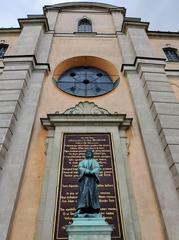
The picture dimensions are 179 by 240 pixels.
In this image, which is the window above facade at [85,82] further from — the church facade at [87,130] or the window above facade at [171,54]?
the window above facade at [171,54]

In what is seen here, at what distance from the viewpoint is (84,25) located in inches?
661

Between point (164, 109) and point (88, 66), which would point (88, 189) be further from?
point (88, 66)

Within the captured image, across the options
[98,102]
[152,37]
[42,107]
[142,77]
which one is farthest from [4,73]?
[152,37]

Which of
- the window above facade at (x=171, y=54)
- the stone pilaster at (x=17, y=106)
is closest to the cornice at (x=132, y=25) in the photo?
the window above facade at (x=171, y=54)

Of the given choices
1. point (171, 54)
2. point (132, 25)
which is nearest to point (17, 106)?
point (132, 25)

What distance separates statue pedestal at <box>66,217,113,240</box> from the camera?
4.99 meters

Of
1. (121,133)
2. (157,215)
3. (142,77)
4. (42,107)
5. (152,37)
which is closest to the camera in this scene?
(157,215)

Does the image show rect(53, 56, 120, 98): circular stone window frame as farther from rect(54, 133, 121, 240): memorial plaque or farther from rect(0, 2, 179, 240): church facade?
rect(54, 133, 121, 240): memorial plaque

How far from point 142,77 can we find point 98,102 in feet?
7.60

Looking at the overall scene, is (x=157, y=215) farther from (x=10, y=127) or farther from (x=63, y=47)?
(x=63, y=47)

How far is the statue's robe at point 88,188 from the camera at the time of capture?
5.50 metres

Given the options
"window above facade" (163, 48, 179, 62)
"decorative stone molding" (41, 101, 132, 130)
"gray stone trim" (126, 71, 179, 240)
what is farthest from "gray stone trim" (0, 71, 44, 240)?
"window above facade" (163, 48, 179, 62)

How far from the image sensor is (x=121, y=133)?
921 centimetres

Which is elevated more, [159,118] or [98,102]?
[98,102]
